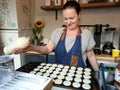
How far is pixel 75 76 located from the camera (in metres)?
0.69

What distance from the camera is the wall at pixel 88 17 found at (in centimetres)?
191

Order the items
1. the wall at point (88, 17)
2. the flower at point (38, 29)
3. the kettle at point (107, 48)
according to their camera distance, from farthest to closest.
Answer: the flower at point (38, 29), the wall at point (88, 17), the kettle at point (107, 48)

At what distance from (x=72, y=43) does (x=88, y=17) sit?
1060mm

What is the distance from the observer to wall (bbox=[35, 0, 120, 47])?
1.91 metres

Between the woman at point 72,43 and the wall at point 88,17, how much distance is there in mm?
957

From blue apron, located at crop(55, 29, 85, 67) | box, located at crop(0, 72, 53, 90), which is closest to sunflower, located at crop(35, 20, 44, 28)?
blue apron, located at crop(55, 29, 85, 67)

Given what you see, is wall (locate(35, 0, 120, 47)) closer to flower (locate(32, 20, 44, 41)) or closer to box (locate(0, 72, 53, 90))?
flower (locate(32, 20, 44, 41))

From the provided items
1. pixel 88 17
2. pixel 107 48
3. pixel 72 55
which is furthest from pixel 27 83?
pixel 88 17

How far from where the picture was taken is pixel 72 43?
1090 mm

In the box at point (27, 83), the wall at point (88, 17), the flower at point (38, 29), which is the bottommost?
the box at point (27, 83)

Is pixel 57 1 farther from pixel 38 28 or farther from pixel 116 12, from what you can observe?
pixel 116 12

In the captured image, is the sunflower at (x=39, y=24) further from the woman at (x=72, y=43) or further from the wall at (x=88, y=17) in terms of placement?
the woman at (x=72, y=43)

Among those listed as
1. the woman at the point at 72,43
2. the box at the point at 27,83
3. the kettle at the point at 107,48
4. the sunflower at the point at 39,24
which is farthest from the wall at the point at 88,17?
the box at the point at 27,83

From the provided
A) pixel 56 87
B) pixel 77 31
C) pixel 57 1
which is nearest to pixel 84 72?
→ pixel 56 87
